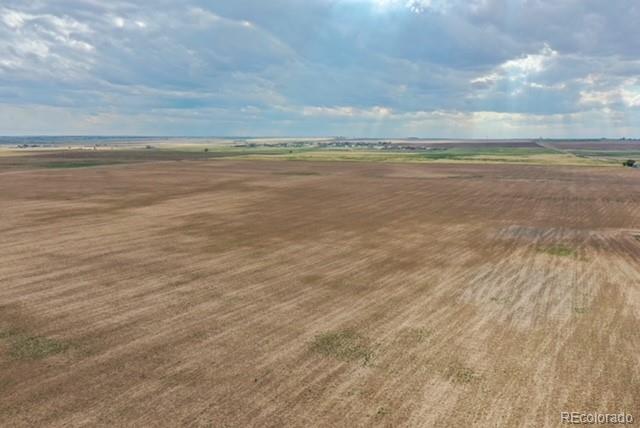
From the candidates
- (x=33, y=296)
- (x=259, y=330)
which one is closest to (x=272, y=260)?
(x=259, y=330)

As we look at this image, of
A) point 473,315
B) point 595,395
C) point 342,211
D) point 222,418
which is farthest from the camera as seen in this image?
point 342,211

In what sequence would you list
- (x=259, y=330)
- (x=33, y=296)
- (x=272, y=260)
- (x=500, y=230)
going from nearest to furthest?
(x=259, y=330), (x=33, y=296), (x=272, y=260), (x=500, y=230)

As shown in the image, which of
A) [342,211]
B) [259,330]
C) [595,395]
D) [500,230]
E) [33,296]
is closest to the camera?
[595,395]

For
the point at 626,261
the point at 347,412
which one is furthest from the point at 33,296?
the point at 626,261

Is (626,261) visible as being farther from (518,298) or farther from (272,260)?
(272,260)

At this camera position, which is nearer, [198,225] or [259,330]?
[259,330]

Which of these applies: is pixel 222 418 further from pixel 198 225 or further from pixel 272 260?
pixel 198 225
